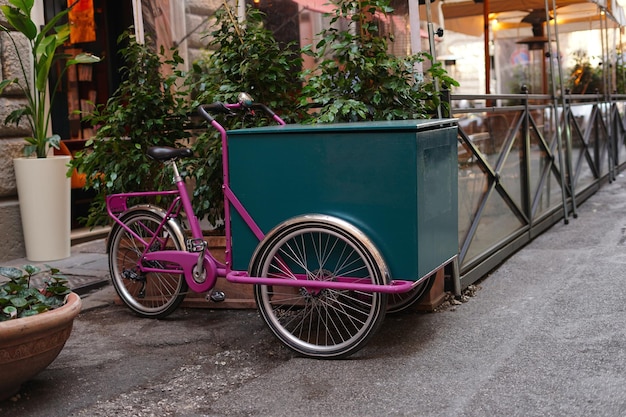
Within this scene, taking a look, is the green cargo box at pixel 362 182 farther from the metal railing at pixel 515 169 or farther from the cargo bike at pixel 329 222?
the metal railing at pixel 515 169

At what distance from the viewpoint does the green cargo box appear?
4.27 m

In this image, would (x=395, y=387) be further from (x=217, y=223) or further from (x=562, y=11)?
(x=562, y=11)

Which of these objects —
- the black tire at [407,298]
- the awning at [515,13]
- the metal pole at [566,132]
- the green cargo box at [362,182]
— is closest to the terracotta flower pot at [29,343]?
the green cargo box at [362,182]

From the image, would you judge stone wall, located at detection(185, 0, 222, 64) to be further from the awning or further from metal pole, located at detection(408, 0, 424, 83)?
metal pole, located at detection(408, 0, 424, 83)

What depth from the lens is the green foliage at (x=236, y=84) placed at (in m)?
5.62

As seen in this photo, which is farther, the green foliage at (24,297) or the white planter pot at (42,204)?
the white planter pot at (42,204)

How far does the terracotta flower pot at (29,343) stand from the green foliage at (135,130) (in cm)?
202

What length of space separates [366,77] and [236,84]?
0.96 metres

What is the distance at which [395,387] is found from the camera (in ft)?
12.9

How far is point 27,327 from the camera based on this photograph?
147 inches

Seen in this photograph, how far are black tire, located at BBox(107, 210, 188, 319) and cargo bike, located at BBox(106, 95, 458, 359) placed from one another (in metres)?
0.18

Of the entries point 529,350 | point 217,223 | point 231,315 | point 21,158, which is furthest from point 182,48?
point 529,350

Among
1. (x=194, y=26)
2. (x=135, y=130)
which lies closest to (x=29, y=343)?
(x=135, y=130)

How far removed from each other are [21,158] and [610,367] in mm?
5572
